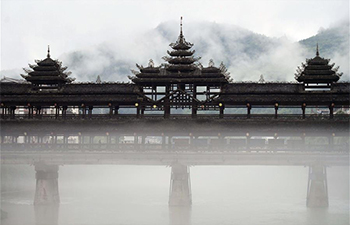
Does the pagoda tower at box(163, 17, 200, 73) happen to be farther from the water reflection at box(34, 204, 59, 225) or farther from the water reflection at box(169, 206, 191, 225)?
the water reflection at box(34, 204, 59, 225)

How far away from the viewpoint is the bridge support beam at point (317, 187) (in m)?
58.7

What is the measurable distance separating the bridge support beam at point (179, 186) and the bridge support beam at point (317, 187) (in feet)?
44.3

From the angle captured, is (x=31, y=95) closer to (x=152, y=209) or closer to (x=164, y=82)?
(x=164, y=82)

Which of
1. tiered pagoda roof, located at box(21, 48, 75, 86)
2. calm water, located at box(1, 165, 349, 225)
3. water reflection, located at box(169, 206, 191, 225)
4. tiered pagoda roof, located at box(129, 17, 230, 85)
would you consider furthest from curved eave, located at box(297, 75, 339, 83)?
tiered pagoda roof, located at box(21, 48, 75, 86)

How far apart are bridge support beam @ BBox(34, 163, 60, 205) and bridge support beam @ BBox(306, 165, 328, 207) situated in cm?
2782

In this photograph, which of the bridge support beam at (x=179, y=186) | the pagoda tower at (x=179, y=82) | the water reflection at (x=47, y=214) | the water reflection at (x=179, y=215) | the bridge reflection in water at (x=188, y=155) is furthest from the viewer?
the pagoda tower at (x=179, y=82)

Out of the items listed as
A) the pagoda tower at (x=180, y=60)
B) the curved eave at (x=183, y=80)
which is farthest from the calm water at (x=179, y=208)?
the pagoda tower at (x=180, y=60)

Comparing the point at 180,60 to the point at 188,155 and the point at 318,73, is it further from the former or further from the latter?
the point at 318,73

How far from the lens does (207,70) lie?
220 feet

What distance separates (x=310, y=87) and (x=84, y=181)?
163ft

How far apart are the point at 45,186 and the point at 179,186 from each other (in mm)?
14510

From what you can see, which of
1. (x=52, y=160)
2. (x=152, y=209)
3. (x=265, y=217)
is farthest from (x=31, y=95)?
(x=265, y=217)

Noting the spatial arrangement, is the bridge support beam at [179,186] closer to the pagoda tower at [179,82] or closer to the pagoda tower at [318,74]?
the pagoda tower at [179,82]

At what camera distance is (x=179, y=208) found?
58062mm
